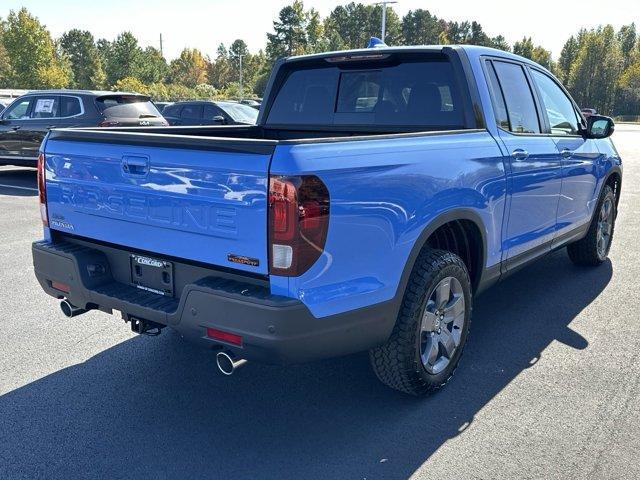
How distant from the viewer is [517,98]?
436 cm

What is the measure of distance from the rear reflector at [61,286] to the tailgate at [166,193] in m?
0.29

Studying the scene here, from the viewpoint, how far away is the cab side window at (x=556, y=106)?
15.8 feet

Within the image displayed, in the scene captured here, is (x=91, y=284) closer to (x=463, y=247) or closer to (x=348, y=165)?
(x=348, y=165)

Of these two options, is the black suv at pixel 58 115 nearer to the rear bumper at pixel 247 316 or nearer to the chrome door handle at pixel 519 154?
the rear bumper at pixel 247 316

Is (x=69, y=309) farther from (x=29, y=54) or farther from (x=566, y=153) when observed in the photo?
(x=29, y=54)

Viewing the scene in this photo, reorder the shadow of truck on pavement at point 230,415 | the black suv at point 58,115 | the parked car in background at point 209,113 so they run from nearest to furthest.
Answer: the shadow of truck on pavement at point 230,415, the black suv at point 58,115, the parked car in background at point 209,113

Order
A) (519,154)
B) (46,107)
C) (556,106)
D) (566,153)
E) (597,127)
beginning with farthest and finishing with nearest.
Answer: (46,107) < (597,127) < (556,106) < (566,153) < (519,154)

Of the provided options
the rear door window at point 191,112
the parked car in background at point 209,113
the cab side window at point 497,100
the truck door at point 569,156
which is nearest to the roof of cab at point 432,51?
the cab side window at point 497,100

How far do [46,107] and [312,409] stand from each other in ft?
35.6

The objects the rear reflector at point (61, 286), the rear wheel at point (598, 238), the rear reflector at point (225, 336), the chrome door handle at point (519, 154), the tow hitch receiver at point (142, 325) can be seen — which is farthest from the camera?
the rear wheel at point (598, 238)

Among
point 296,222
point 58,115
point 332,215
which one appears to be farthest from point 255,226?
point 58,115

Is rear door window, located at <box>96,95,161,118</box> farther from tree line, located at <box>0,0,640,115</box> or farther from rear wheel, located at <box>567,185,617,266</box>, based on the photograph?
tree line, located at <box>0,0,640,115</box>

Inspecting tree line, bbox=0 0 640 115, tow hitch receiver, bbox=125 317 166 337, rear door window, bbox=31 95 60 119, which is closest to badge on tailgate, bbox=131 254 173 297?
tow hitch receiver, bbox=125 317 166 337

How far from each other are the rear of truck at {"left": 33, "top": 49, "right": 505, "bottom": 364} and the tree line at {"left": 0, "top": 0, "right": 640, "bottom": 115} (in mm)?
56313
